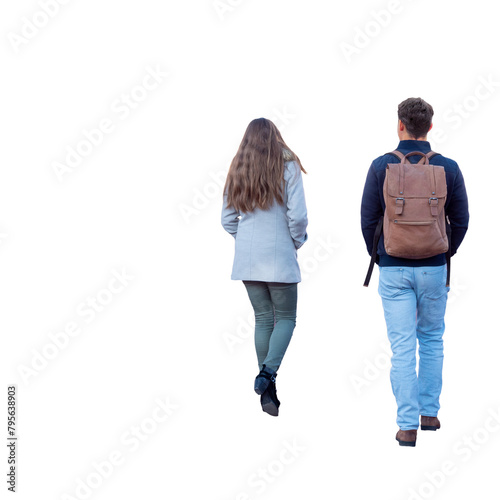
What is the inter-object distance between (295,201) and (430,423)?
6.79 feet

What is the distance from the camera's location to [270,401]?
735 centimetres

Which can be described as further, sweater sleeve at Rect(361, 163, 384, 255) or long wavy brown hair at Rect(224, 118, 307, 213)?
long wavy brown hair at Rect(224, 118, 307, 213)

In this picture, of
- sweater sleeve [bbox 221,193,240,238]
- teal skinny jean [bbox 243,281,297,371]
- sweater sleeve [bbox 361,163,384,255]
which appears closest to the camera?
sweater sleeve [bbox 361,163,384,255]

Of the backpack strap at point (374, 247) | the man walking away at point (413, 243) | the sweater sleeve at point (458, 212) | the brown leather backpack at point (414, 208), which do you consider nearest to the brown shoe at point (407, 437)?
the man walking away at point (413, 243)

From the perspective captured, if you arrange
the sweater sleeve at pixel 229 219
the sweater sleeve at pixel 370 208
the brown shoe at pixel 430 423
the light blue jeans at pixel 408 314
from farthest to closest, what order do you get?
the sweater sleeve at pixel 229 219, the brown shoe at pixel 430 423, the sweater sleeve at pixel 370 208, the light blue jeans at pixel 408 314

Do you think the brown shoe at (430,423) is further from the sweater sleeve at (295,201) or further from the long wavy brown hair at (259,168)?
the long wavy brown hair at (259,168)

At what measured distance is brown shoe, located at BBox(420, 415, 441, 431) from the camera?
6891mm

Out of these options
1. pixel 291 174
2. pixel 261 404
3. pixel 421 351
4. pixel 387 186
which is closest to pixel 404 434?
pixel 421 351

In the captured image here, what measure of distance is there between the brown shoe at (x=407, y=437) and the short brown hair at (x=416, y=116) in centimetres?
221

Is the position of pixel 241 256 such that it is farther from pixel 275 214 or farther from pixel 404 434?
pixel 404 434

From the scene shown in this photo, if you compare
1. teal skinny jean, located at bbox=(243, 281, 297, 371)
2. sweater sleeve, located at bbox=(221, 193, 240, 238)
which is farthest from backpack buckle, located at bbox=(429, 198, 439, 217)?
sweater sleeve, located at bbox=(221, 193, 240, 238)

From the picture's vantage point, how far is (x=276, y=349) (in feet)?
24.4

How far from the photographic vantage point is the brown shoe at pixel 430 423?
271 inches

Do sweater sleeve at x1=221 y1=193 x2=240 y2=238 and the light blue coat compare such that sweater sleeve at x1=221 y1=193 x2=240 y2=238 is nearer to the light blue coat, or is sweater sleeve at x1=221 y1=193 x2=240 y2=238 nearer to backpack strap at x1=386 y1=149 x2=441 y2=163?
the light blue coat
